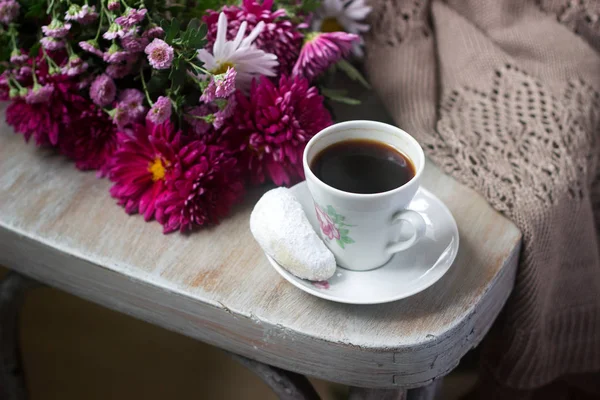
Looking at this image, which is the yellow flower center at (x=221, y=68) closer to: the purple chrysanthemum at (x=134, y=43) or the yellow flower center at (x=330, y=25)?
the purple chrysanthemum at (x=134, y=43)

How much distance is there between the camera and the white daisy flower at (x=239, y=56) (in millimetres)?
560

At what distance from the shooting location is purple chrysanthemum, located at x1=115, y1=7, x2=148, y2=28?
0.53 metres

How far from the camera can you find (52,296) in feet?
3.82

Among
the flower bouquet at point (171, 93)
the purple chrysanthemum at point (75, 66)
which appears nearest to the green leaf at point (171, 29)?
the flower bouquet at point (171, 93)

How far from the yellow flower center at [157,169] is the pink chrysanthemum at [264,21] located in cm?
12

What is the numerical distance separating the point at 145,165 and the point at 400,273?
26cm

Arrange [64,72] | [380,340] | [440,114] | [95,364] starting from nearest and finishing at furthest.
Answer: [380,340] → [64,72] → [440,114] → [95,364]

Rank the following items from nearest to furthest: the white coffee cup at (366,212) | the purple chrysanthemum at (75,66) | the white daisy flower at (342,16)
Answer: the white coffee cup at (366,212)
the purple chrysanthemum at (75,66)
the white daisy flower at (342,16)

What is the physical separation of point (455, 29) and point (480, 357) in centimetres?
40

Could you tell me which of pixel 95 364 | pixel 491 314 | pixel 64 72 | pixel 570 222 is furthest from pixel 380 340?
pixel 95 364

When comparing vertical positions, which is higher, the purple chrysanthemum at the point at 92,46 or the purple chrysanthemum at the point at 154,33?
the purple chrysanthemum at the point at 154,33

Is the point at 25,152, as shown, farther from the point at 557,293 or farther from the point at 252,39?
the point at 557,293

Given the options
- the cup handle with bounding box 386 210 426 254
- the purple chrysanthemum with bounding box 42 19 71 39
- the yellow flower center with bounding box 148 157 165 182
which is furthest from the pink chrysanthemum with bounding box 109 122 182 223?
the cup handle with bounding box 386 210 426 254

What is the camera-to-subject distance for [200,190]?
57 cm
